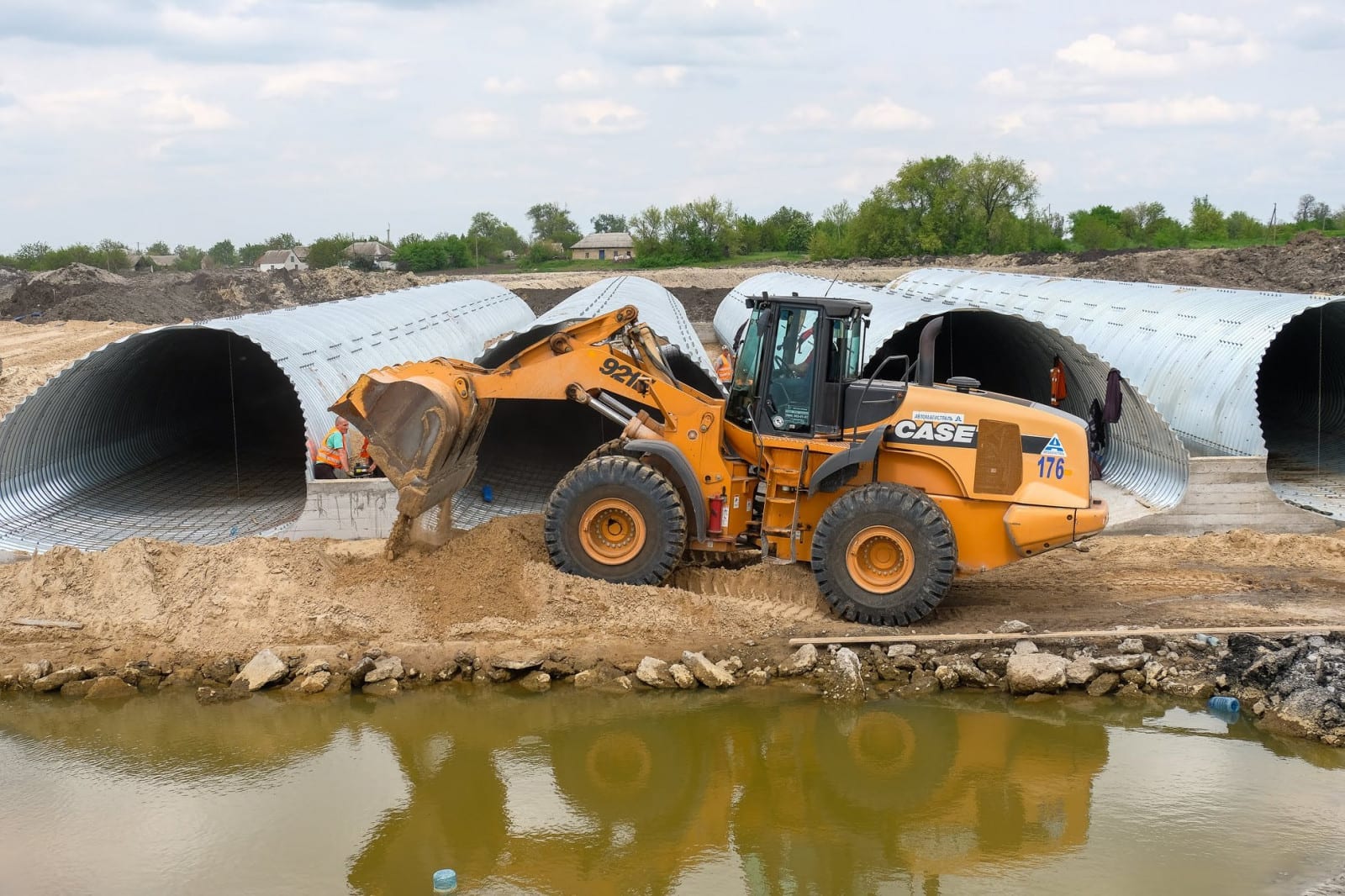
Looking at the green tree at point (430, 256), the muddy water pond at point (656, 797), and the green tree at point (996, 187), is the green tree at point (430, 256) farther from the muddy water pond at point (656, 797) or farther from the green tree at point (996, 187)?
the muddy water pond at point (656, 797)

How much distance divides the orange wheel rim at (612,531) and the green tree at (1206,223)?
5656cm

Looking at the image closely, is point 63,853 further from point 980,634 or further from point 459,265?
point 459,265

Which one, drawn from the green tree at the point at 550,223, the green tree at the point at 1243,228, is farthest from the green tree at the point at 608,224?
the green tree at the point at 1243,228

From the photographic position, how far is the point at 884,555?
970cm

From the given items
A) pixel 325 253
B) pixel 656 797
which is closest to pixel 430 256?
pixel 325 253

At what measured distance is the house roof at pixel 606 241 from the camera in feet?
305

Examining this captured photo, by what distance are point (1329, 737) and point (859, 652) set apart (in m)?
3.25

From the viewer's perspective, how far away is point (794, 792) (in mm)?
7617

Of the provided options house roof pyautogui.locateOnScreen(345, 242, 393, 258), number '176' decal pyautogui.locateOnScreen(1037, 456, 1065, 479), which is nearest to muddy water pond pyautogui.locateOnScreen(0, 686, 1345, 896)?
number '176' decal pyautogui.locateOnScreen(1037, 456, 1065, 479)

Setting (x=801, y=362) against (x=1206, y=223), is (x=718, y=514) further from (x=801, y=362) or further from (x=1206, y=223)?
(x=1206, y=223)

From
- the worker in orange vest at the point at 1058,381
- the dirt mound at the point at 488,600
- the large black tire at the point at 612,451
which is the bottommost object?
the dirt mound at the point at 488,600

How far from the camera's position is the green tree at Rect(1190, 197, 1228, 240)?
60250 millimetres

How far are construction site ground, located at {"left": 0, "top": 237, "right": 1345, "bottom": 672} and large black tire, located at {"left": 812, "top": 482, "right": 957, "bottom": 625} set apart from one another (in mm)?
234

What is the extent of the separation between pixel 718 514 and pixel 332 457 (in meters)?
4.72
